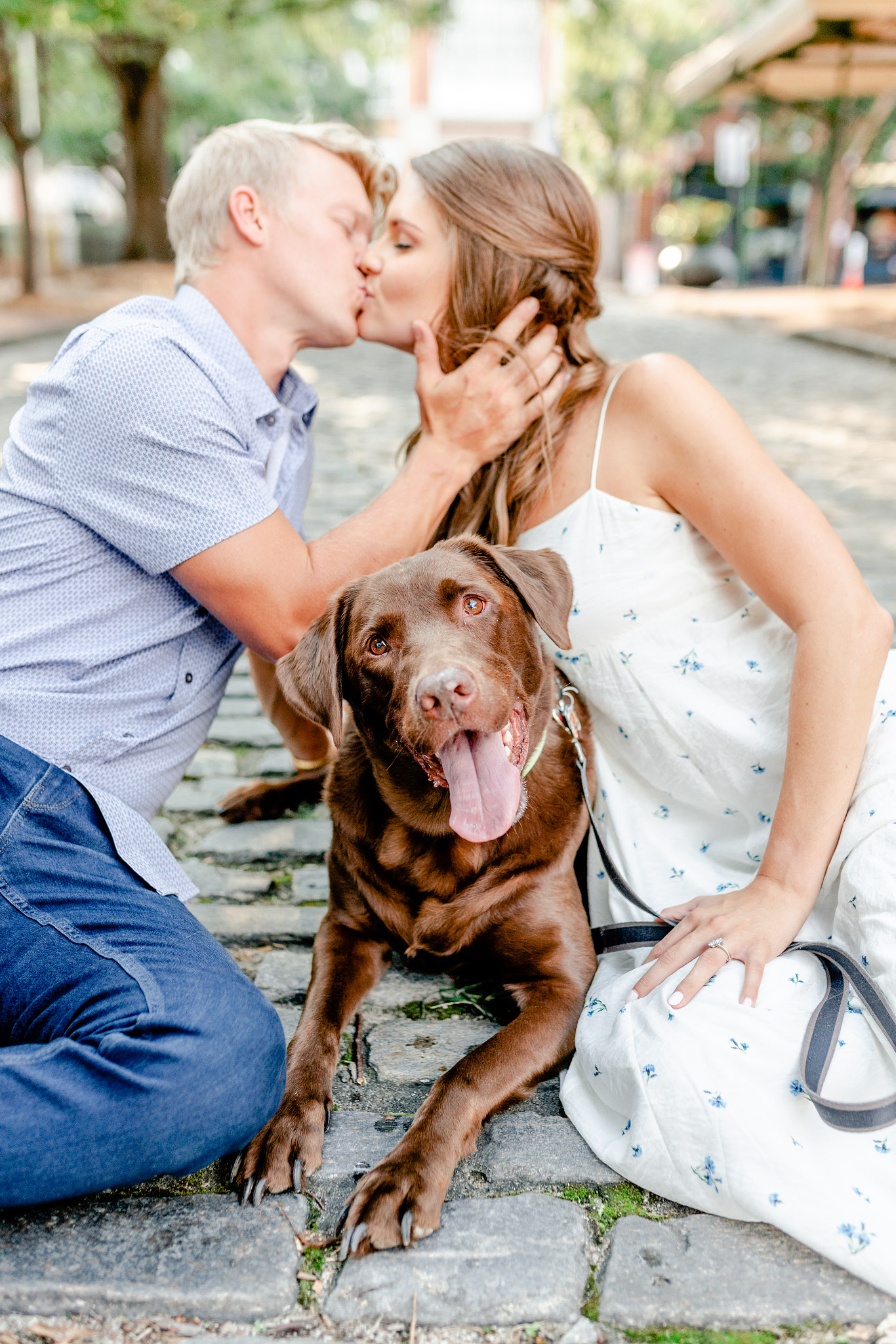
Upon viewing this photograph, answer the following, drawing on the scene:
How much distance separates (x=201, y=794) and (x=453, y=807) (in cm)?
175

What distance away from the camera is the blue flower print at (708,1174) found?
2.06 meters

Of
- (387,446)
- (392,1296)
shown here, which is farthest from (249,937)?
(387,446)

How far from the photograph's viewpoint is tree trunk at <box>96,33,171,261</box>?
21.3 meters

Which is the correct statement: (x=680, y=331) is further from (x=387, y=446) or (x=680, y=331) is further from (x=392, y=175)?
(x=392, y=175)

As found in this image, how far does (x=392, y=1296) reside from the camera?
1.89 meters

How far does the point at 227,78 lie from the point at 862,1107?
102 ft

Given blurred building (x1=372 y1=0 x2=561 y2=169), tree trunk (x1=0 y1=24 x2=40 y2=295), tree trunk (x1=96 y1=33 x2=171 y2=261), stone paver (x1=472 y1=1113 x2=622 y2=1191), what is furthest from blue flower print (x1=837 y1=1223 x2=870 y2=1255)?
blurred building (x1=372 y1=0 x2=561 y2=169)

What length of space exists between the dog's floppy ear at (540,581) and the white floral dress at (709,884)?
0.71 ft

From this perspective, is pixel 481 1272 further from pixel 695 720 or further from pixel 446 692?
pixel 695 720

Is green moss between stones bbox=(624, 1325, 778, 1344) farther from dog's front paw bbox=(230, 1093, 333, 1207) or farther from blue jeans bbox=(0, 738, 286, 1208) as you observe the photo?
blue jeans bbox=(0, 738, 286, 1208)

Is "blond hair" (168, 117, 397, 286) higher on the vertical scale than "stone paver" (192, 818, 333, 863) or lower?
higher

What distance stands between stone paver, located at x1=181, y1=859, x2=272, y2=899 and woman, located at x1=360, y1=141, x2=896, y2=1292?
1012 mm

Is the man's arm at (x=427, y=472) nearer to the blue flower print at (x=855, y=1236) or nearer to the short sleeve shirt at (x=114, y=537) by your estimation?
the short sleeve shirt at (x=114, y=537)

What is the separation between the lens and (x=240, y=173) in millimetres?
3234
